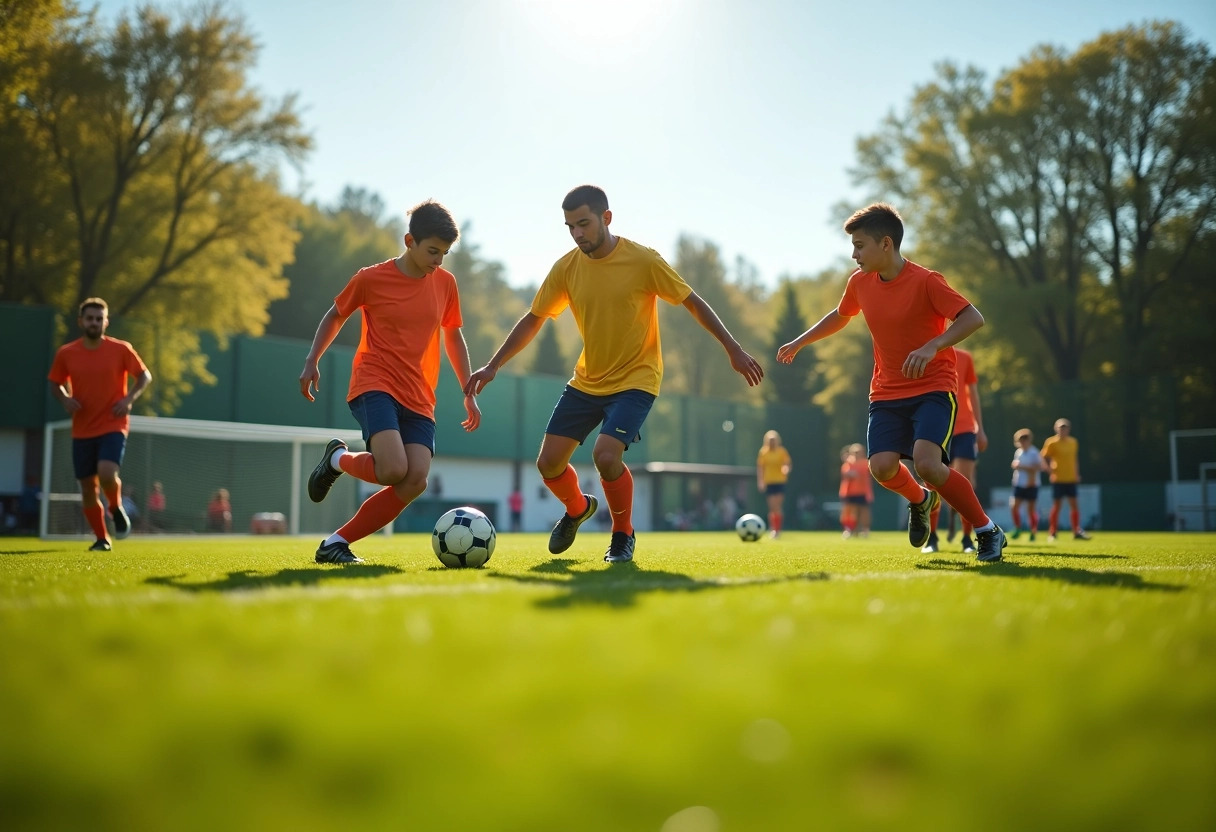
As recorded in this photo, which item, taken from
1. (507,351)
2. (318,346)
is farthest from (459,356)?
(318,346)

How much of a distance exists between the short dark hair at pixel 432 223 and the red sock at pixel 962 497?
364cm

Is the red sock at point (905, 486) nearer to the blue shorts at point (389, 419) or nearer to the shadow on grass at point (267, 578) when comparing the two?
the blue shorts at point (389, 419)

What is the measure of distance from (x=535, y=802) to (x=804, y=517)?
149 ft

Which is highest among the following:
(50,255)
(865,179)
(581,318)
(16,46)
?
(865,179)

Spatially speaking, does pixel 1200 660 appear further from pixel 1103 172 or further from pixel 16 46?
pixel 1103 172

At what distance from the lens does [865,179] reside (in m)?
42.8

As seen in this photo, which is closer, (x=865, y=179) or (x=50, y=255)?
(x=50, y=255)

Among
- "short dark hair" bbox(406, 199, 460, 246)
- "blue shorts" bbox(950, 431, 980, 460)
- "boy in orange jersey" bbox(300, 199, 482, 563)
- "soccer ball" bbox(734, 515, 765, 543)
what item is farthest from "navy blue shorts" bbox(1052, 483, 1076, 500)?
"short dark hair" bbox(406, 199, 460, 246)

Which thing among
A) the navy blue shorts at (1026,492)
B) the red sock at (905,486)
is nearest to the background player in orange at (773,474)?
the navy blue shorts at (1026,492)

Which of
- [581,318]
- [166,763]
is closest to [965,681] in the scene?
[166,763]

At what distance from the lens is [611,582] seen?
456 cm

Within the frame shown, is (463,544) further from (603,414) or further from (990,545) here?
(990,545)

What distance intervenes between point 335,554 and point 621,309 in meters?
2.43

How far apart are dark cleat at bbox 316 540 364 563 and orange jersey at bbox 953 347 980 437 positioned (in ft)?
23.5
